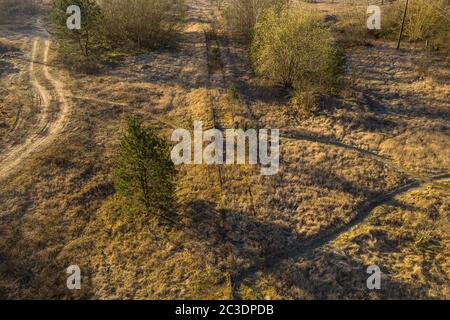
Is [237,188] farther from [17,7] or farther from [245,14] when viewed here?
[17,7]

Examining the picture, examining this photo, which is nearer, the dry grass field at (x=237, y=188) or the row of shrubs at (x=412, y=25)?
the dry grass field at (x=237, y=188)

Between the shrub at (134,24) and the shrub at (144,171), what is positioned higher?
the shrub at (134,24)

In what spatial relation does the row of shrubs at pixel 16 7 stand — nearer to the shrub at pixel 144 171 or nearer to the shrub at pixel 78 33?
the shrub at pixel 78 33

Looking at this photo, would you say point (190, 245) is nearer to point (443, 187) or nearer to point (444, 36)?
point (443, 187)

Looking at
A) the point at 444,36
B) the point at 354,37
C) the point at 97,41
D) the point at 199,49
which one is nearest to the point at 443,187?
the point at 444,36

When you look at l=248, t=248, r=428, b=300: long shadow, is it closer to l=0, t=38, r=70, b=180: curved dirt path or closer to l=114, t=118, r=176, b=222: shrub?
l=114, t=118, r=176, b=222: shrub

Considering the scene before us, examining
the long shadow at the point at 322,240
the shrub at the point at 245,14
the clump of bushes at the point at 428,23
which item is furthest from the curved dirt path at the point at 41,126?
the clump of bushes at the point at 428,23

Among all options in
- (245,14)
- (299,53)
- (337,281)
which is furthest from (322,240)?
(245,14)
